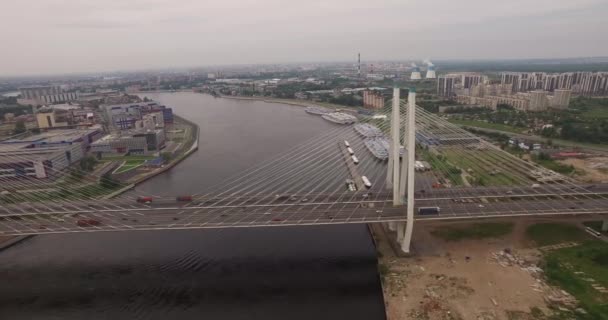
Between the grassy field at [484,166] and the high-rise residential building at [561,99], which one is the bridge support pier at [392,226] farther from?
the high-rise residential building at [561,99]

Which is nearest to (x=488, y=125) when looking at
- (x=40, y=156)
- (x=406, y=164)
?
(x=406, y=164)

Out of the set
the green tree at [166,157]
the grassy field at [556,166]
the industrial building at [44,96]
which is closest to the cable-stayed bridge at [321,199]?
the grassy field at [556,166]

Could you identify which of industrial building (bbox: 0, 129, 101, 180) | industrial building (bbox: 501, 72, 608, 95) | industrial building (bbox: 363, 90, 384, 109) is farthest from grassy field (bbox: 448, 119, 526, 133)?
industrial building (bbox: 0, 129, 101, 180)

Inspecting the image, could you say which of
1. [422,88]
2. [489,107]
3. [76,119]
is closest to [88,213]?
[76,119]

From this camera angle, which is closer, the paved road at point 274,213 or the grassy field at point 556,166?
the paved road at point 274,213

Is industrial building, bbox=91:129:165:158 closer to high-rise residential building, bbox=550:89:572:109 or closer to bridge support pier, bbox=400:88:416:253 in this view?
bridge support pier, bbox=400:88:416:253

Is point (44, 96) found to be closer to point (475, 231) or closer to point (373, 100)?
point (373, 100)

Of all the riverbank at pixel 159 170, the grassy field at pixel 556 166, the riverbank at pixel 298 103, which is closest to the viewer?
the riverbank at pixel 159 170
